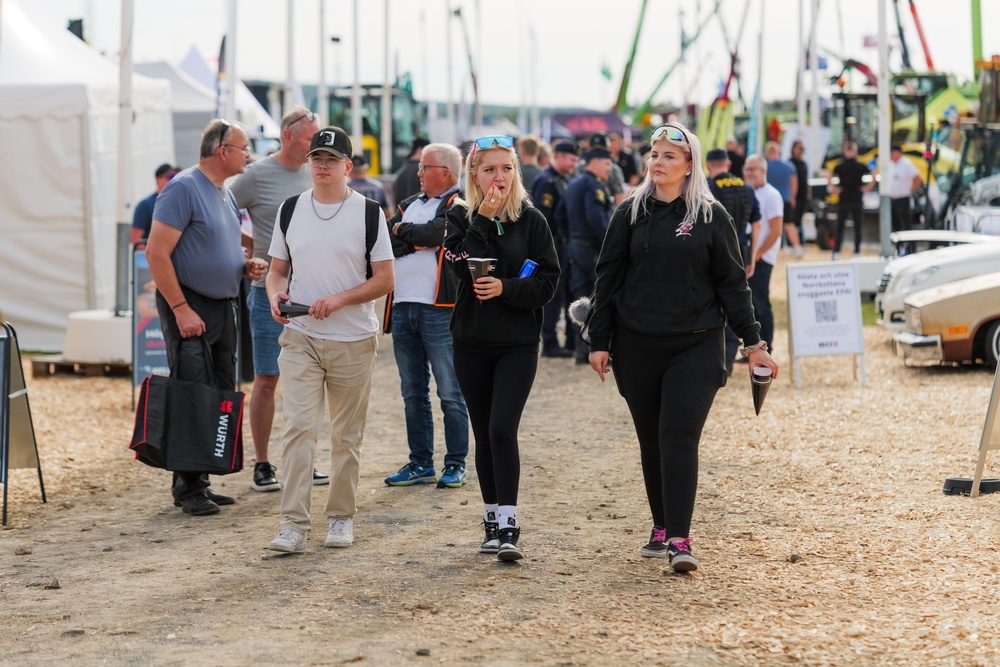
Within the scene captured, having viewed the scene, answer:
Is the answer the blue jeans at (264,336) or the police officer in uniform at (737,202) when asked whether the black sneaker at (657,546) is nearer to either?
the blue jeans at (264,336)

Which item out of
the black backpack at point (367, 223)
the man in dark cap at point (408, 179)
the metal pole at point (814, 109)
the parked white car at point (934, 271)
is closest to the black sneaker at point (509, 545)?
the black backpack at point (367, 223)

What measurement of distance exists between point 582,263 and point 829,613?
7.98 meters

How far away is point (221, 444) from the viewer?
7.18 m

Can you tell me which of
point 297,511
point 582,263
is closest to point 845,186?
point 582,263

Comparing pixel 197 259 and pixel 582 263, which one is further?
pixel 582 263

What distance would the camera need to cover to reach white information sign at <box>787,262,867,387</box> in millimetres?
12117

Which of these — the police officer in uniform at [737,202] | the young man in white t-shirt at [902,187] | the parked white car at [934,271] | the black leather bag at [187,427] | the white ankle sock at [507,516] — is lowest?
the white ankle sock at [507,516]

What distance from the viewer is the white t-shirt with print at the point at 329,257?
6.33m

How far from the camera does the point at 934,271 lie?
43.8 feet

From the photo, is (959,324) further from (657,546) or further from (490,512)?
(490,512)

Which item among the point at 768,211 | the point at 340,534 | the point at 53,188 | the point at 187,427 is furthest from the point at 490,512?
the point at 53,188

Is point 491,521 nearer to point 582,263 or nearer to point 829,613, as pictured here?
point 829,613

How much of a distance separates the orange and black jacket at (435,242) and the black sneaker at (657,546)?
6.53 ft

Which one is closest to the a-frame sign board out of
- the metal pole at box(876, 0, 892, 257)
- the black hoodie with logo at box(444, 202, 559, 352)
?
the black hoodie with logo at box(444, 202, 559, 352)
